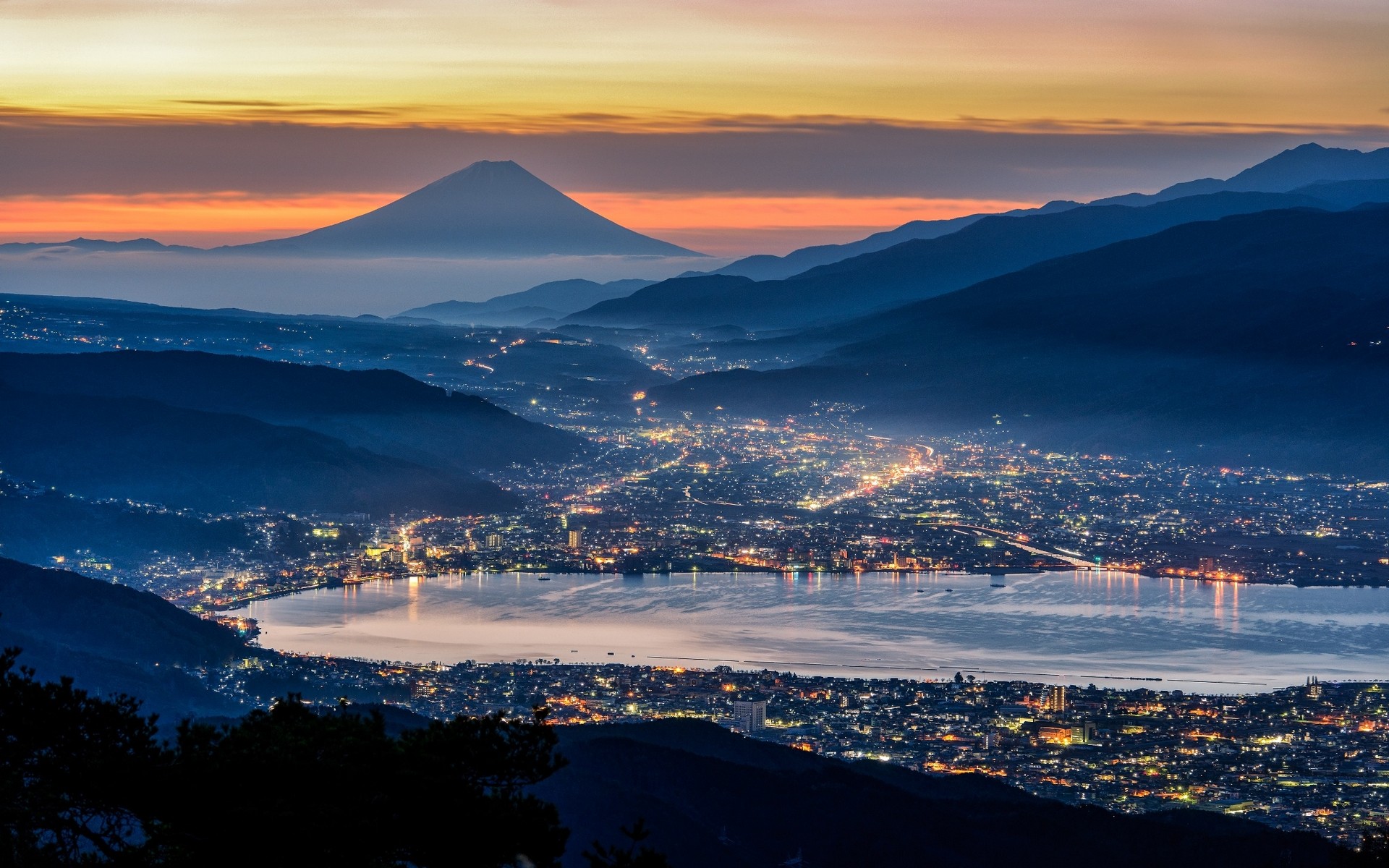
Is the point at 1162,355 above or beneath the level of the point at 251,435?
above

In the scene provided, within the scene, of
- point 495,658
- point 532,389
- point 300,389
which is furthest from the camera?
point 532,389

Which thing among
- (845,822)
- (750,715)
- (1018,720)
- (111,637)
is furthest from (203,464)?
(845,822)

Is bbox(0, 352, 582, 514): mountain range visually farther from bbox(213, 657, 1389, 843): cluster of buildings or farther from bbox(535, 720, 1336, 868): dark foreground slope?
bbox(535, 720, 1336, 868): dark foreground slope

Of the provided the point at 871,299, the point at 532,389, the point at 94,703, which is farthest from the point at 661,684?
the point at 871,299

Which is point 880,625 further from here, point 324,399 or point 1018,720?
point 324,399

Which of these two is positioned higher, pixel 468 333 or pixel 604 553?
pixel 468 333

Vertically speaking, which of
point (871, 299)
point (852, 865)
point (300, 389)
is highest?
point (871, 299)

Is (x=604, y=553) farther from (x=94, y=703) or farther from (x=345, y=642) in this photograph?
(x=94, y=703)
